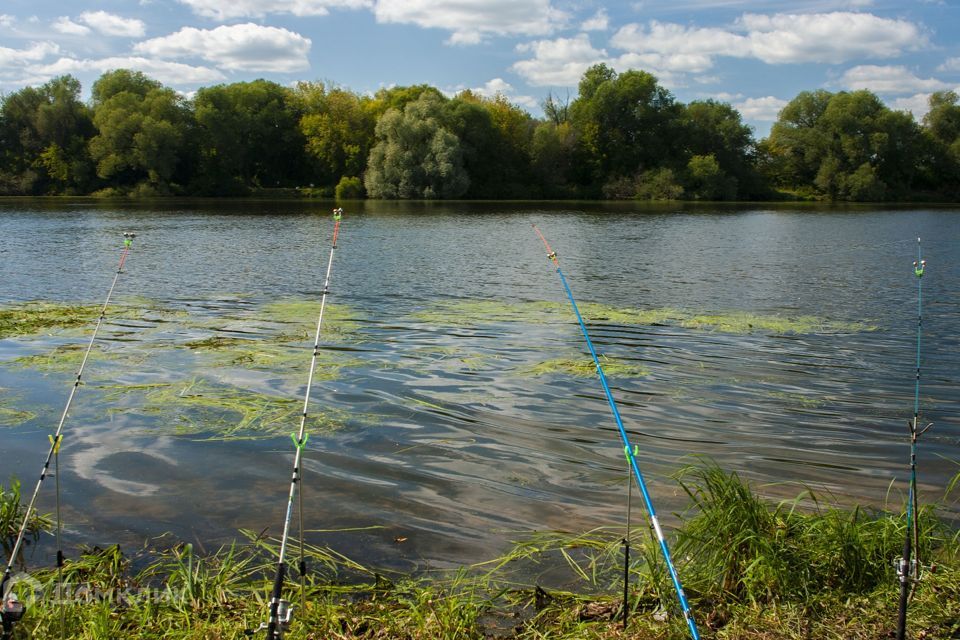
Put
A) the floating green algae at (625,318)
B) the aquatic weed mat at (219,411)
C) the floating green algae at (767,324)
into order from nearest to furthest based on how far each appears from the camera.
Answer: the aquatic weed mat at (219,411) → the floating green algae at (767,324) → the floating green algae at (625,318)

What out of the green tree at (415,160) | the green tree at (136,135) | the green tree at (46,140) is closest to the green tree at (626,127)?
the green tree at (415,160)

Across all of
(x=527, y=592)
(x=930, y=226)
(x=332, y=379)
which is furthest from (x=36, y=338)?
(x=930, y=226)

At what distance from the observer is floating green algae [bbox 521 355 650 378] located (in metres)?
11.8

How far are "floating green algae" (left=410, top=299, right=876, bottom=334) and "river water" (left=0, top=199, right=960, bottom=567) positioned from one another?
13cm

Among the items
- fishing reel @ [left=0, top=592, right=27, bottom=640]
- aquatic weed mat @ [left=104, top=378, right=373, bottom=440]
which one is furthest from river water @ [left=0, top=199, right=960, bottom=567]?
fishing reel @ [left=0, top=592, right=27, bottom=640]

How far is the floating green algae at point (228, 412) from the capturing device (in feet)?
29.6

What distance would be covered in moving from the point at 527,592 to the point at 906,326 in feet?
45.9

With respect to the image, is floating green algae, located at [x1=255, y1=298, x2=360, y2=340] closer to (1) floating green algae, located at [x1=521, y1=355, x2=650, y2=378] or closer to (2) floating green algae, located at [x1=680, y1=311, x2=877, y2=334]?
(1) floating green algae, located at [x1=521, y1=355, x2=650, y2=378]

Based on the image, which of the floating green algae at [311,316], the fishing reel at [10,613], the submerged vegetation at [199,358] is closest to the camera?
the fishing reel at [10,613]

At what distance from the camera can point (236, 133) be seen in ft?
319

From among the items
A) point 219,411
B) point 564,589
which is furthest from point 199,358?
point 564,589

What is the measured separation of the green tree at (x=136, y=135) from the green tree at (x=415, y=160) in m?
24.5

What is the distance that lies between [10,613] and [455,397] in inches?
267

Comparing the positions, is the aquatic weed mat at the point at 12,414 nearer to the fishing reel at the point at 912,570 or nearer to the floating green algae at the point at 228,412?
the floating green algae at the point at 228,412
